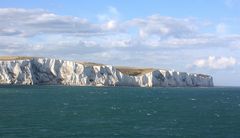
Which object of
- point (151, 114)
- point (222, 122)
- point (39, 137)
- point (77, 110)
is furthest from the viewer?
point (77, 110)

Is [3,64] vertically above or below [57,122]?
above

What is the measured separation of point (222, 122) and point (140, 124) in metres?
14.0

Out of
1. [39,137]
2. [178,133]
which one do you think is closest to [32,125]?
[39,137]

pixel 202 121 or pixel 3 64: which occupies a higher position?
pixel 3 64

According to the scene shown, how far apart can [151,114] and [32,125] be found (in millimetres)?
26000

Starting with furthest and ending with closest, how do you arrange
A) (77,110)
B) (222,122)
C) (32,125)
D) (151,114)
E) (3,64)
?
(3,64) < (77,110) < (151,114) < (222,122) < (32,125)

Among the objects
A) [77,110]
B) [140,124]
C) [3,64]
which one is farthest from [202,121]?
[3,64]

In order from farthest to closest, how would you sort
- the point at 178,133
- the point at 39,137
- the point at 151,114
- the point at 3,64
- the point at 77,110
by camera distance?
the point at 3,64 < the point at 77,110 < the point at 151,114 < the point at 178,133 < the point at 39,137

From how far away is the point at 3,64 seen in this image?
192875mm

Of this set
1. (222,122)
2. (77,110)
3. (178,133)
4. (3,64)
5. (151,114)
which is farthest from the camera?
(3,64)

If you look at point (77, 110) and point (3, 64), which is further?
point (3, 64)

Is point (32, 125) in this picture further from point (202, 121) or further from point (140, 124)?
point (202, 121)

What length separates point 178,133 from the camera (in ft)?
207

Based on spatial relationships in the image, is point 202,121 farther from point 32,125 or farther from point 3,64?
point 3,64
